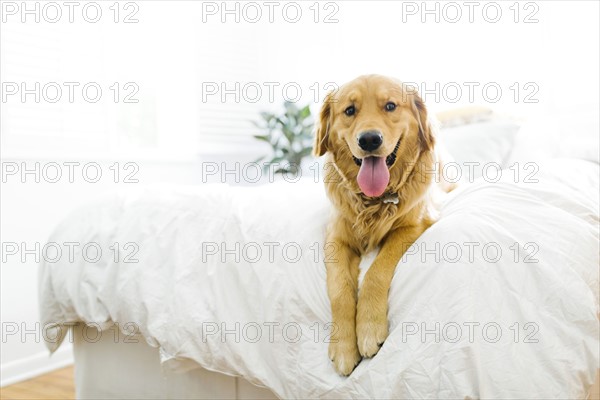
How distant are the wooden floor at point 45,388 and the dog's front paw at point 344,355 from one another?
1748 millimetres

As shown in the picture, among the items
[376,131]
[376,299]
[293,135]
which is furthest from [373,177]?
[293,135]

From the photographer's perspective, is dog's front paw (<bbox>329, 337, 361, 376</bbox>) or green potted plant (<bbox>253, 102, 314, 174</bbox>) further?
green potted plant (<bbox>253, 102, 314, 174</bbox>)

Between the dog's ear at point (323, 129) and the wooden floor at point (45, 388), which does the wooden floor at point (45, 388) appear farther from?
the dog's ear at point (323, 129)

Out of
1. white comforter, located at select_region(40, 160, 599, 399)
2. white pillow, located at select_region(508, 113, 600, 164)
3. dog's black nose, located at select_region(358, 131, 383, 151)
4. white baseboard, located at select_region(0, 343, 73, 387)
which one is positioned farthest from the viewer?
white baseboard, located at select_region(0, 343, 73, 387)

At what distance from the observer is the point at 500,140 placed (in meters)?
2.71

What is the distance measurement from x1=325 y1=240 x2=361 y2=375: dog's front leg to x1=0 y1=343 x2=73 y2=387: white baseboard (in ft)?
6.39

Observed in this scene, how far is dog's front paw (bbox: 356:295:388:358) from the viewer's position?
133cm

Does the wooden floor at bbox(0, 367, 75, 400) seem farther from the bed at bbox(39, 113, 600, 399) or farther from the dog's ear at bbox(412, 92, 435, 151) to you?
the dog's ear at bbox(412, 92, 435, 151)

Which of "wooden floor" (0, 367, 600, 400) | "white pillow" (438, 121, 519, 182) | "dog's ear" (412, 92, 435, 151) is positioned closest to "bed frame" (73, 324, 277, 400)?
"wooden floor" (0, 367, 600, 400)

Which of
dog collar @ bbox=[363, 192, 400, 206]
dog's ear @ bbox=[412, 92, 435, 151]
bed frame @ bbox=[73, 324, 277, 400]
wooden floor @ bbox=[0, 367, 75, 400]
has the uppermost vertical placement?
dog's ear @ bbox=[412, 92, 435, 151]

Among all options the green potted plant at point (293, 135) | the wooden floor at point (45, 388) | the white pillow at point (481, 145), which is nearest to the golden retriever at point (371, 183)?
the white pillow at point (481, 145)

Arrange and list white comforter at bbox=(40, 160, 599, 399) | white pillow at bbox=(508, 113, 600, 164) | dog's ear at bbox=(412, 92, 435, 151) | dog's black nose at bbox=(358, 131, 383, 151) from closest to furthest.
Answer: white comforter at bbox=(40, 160, 599, 399), dog's black nose at bbox=(358, 131, 383, 151), dog's ear at bbox=(412, 92, 435, 151), white pillow at bbox=(508, 113, 600, 164)

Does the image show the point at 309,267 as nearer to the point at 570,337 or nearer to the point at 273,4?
the point at 570,337

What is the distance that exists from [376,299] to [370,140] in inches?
18.8
